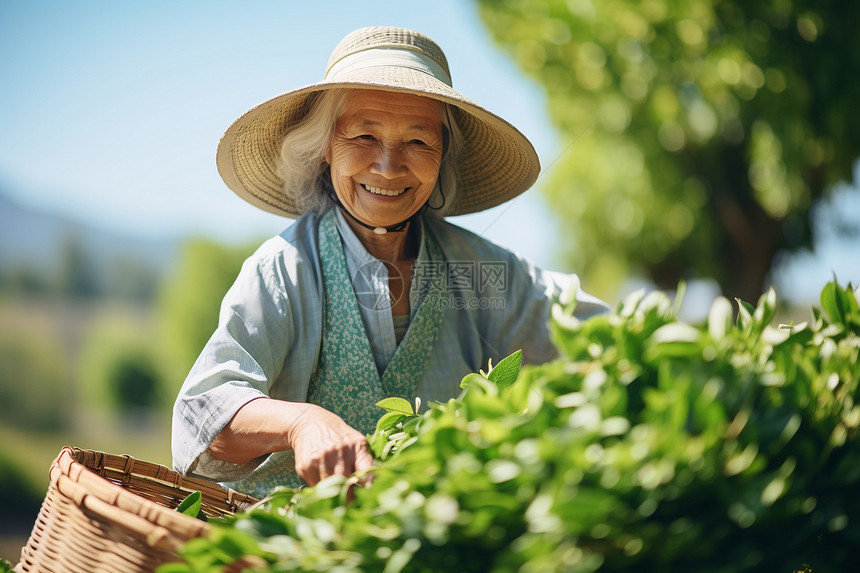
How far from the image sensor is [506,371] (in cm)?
90

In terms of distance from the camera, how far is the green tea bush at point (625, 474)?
1.58 ft

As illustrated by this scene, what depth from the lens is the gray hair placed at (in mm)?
1269

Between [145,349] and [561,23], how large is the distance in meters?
6.69

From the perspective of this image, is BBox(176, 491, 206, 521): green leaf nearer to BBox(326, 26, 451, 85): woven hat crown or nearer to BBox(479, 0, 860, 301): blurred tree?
BBox(326, 26, 451, 85): woven hat crown

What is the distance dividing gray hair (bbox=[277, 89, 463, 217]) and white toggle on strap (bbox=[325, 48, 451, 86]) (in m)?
0.05

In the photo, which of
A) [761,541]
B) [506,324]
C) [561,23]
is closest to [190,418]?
[506,324]

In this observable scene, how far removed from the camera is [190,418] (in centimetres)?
100

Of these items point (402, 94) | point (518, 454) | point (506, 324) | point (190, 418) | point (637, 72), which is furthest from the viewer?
point (637, 72)

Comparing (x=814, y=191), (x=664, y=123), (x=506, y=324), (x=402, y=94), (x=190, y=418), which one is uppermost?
(x=664, y=123)

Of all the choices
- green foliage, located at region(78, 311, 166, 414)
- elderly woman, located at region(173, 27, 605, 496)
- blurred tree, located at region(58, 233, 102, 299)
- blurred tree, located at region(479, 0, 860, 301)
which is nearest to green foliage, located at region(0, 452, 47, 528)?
green foliage, located at region(78, 311, 166, 414)

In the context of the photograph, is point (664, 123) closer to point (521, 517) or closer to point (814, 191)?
point (814, 191)

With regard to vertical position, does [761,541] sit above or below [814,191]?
below

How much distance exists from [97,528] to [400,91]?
30.6 inches

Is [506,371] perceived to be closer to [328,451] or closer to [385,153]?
[328,451]
